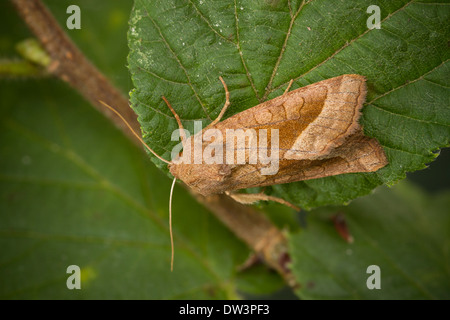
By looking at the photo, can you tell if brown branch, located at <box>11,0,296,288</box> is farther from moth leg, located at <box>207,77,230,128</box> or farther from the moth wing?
the moth wing

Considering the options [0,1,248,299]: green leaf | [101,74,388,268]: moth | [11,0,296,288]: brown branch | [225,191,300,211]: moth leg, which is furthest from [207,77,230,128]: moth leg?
[0,1,248,299]: green leaf

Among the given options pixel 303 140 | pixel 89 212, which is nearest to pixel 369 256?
pixel 303 140

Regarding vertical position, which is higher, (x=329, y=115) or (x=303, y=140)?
(x=329, y=115)

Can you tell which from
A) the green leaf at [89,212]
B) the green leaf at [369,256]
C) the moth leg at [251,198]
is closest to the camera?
the moth leg at [251,198]

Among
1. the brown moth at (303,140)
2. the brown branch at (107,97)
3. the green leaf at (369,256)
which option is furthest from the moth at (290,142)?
the green leaf at (369,256)

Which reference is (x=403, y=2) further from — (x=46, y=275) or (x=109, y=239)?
Answer: (x=46, y=275)

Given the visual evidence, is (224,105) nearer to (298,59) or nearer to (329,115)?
(298,59)

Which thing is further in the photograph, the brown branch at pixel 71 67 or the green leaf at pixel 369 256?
the green leaf at pixel 369 256

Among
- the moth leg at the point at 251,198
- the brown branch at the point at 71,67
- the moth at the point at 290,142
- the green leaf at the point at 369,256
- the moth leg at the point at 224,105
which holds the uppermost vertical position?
the brown branch at the point at 71,67

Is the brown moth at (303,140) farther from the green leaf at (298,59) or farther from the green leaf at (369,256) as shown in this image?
the green leaf at (369,256)
